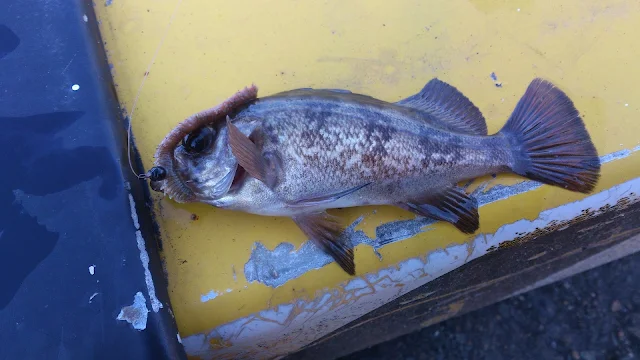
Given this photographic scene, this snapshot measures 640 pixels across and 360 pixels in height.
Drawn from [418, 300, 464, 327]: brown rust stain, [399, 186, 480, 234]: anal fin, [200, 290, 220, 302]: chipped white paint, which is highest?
[399, 186, 480, 234]: anal fin

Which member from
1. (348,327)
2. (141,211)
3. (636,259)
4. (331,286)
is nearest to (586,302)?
(636,259)

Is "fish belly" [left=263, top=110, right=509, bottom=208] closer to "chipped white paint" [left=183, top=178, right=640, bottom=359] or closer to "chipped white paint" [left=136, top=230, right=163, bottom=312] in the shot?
"chipped white paint" [left=183, top=178, right=640, bottom=359]

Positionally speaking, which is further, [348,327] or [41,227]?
[348,327]

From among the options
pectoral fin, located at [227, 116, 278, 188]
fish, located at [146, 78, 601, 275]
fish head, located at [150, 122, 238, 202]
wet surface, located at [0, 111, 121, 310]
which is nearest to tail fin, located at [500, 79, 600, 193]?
fish, located at [146, 78, 601, 275]

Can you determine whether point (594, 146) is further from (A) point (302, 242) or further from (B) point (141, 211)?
(B) point (141, 211)

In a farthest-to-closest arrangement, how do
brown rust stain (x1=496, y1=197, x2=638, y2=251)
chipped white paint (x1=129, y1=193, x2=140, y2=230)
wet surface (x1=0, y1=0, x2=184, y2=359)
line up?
1. brown rust stain (x1=496, y1=197, x2=638, y2=251)
2. chipped white paint (x1=129, y1=193, x2=140, y2=230)
3. wet surface (x1=0, y1=0, x2=184, y2=359)

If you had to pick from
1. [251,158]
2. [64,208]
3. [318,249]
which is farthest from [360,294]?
[64,208]

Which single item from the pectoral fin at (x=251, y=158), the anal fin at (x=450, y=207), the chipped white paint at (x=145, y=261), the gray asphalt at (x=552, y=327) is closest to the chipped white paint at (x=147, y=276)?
the chipped white paint at (x=145, y=261)
